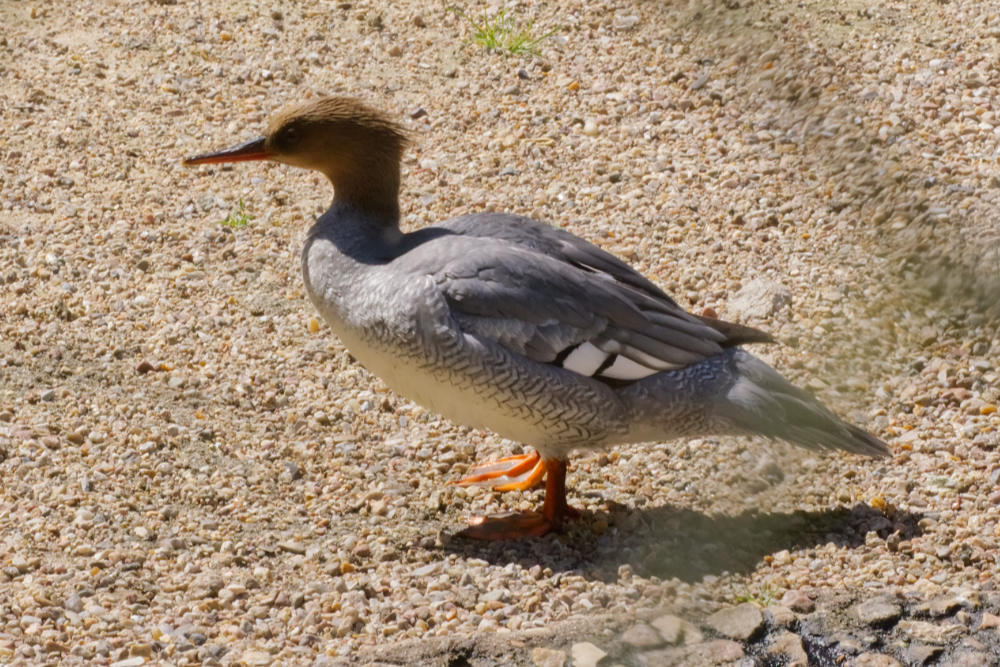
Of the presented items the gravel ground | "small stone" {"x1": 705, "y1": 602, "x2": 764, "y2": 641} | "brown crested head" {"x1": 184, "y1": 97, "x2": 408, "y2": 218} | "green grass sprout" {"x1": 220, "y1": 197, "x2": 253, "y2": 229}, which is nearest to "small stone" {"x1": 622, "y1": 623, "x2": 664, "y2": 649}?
the gravel ground

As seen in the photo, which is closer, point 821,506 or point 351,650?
point 351,650

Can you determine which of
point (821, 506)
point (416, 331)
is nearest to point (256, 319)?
point (416, 331)

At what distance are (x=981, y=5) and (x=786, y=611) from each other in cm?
406

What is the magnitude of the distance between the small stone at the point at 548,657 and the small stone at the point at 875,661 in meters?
0.80

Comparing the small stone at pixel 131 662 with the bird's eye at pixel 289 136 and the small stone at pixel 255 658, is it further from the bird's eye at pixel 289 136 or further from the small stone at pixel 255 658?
the bird's eye at pixel 289 136

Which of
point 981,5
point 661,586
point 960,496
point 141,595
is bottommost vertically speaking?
point 141,595

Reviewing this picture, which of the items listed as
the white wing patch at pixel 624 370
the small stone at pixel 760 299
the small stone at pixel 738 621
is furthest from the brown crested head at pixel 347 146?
the small stone at pixel 738 621

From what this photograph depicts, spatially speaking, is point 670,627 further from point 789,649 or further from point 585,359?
point 585,359

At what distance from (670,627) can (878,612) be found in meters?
0.60

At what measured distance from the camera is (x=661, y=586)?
12.3 ft

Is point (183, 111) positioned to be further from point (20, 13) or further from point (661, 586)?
point (661, 586)

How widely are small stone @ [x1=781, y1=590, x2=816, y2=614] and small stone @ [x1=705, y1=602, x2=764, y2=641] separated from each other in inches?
4.0

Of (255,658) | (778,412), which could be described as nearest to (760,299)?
(778,412)

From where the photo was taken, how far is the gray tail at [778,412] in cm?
383
